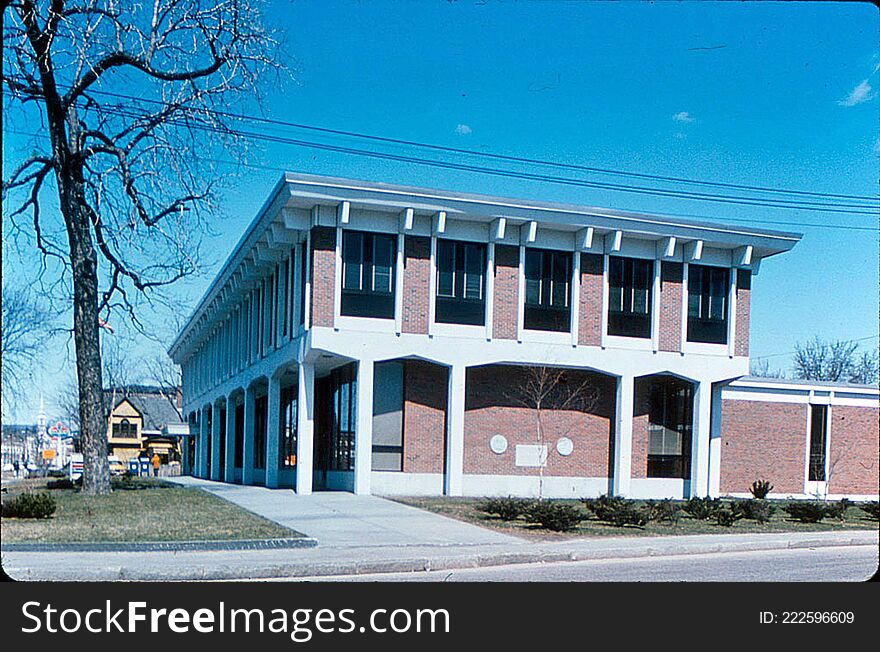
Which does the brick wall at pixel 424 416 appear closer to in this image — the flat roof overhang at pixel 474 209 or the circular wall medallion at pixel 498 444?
the circular wall medallion at pixel 498 444

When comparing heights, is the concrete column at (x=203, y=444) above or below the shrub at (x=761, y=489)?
below

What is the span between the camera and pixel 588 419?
24.4 m

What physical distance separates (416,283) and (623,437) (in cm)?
724

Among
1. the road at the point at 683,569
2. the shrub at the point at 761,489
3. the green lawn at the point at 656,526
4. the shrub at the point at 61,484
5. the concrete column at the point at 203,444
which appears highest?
the road at the point at 683,569

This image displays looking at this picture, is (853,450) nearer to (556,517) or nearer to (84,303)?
(556,517)

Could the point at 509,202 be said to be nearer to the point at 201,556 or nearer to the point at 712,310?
the point at 712,310

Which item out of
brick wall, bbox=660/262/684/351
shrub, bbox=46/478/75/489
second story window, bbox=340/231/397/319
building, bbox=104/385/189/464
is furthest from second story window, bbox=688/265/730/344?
shrub, bbox=46/478/75/489

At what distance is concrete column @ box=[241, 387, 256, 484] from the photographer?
29.2 m

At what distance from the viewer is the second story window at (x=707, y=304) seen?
22320 millimetres

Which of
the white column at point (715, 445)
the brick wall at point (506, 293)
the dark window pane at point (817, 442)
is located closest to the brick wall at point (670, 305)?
the white column at point (715, 445)

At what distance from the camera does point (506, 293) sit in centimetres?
2247

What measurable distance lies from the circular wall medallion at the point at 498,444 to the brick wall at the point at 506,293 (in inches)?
108

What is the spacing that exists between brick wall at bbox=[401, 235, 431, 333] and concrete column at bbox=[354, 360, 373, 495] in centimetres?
141
